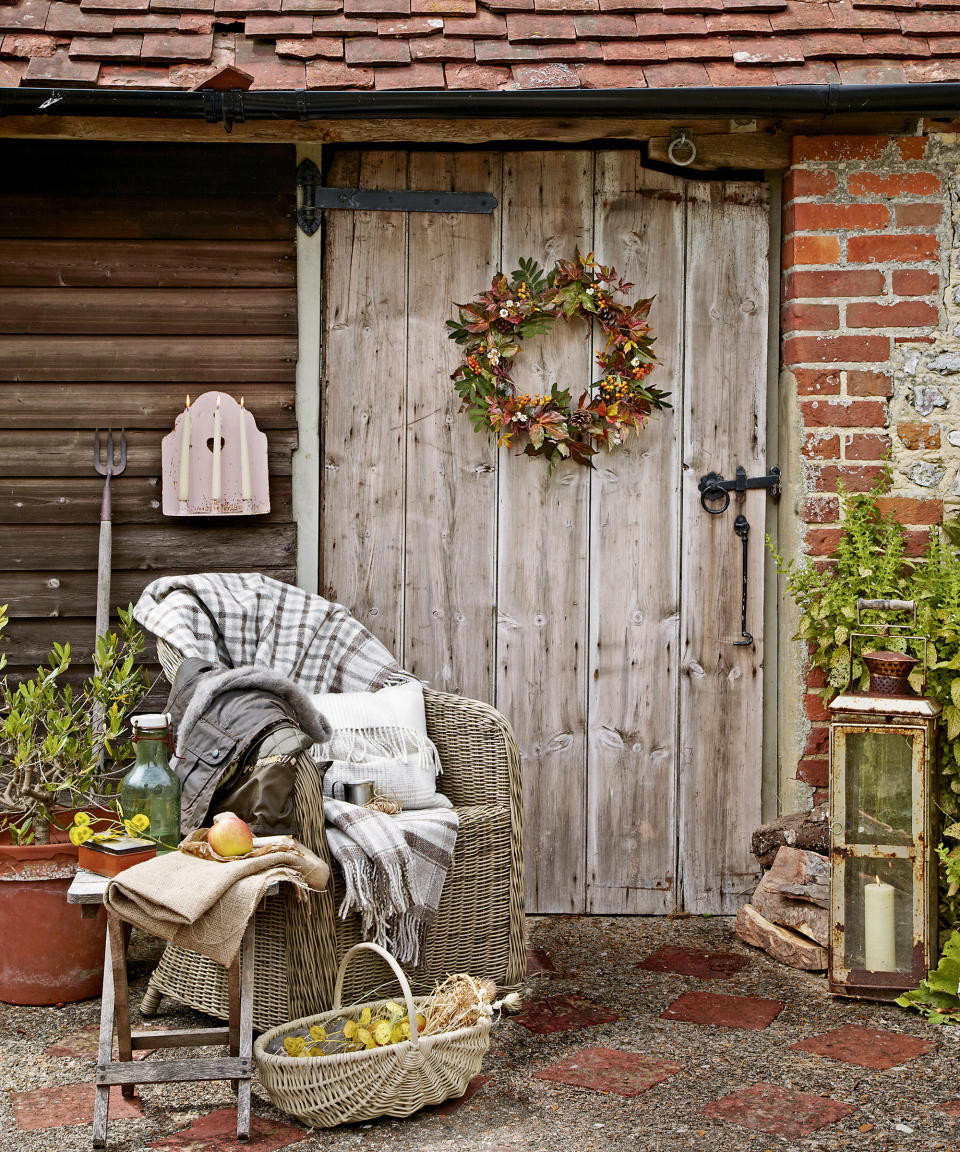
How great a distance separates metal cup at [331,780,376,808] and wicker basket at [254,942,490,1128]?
0.55m

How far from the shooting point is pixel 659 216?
371cm

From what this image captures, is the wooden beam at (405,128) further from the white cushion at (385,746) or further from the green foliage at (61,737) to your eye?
the white cushion at (385,746)

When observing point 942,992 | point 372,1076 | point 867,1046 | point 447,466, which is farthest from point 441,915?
point 447,466

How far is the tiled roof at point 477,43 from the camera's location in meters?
3.27

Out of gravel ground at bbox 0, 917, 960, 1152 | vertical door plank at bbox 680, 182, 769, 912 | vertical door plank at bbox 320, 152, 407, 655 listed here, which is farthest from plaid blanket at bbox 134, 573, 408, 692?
vertical door plank at bbox 680, 182, 769, 912

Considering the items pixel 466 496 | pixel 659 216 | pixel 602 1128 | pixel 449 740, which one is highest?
pixel 659 216

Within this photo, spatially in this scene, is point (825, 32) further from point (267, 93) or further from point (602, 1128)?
point (602, 1128)

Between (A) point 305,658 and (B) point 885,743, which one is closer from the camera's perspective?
(B) point 885,743

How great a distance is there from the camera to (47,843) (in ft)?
10.1

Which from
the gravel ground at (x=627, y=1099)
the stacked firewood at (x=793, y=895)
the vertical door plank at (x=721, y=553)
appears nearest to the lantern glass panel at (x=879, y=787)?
the stacked firewood at (x=793, y=895)

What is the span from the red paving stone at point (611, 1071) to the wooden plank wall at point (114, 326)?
6.20 ft

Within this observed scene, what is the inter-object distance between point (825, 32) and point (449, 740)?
2339mm

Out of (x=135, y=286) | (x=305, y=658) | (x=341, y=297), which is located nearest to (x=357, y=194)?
(x=341, y=297)

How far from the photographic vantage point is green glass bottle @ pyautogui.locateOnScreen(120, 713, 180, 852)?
2.57 m
